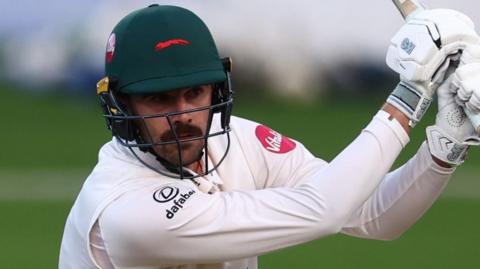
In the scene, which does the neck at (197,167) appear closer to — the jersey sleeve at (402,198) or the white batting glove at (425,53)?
the jersey sleeve at (402,198)

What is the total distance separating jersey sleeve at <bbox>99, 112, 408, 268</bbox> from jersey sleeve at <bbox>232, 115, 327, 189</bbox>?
39cm

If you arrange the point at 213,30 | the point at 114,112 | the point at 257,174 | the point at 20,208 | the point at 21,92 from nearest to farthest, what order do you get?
the point at 114,112
the point at 257,174
the point at 20,208
the point at 213,30
the point at 21,92

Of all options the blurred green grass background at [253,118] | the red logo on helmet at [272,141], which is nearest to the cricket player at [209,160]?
the red logo on helmet at [272,141]

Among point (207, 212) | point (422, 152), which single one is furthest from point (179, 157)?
point (422, 152)

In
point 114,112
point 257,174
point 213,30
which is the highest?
point 114,112

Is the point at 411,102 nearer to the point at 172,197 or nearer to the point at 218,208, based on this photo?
the point at 218,208

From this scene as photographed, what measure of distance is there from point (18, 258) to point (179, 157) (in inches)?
161

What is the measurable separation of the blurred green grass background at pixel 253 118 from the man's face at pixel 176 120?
3.61 metres

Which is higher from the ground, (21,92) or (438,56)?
(438,56)

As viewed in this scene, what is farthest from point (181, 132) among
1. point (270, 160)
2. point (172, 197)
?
point (270, 160)

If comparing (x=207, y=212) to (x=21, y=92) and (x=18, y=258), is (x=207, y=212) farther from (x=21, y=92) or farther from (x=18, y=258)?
(x=21, y=92)

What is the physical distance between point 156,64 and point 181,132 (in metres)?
0.24

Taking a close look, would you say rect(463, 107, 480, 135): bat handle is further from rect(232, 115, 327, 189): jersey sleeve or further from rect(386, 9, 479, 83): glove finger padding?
rect(232, 115, 327, 189): jersey sleeve

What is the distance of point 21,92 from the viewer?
12.3 m
